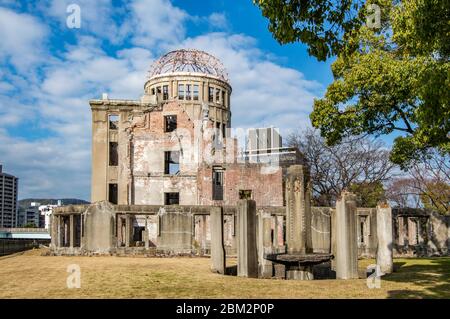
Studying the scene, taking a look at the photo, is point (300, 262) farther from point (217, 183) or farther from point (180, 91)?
point (180, 91)

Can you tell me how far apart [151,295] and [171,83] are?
35037 millimetres

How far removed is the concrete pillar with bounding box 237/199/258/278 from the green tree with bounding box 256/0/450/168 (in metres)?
5.20

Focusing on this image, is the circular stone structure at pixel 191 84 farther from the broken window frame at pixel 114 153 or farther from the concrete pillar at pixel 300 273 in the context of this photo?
the concrete pillar at pixel 300 273

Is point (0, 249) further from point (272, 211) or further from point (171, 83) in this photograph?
point (171, 83)

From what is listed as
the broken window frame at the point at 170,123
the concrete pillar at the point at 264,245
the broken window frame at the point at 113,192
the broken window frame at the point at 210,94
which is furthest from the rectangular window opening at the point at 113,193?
the concrete pillar at the point at 264,245

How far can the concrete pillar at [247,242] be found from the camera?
42.6 ft

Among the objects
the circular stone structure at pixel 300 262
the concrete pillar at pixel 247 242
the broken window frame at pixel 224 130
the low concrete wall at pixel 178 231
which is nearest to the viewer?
the circular stone structure at pixel 300 262

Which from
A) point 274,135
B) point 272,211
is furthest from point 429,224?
point 274,135

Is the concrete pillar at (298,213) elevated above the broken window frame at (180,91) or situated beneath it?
situated beneath

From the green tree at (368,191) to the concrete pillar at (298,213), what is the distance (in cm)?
2336

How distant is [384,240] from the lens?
14305mm

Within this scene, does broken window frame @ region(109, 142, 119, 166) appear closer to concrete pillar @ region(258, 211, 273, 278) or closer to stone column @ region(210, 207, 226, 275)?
concrete pillar @ region(258, 211, 273, 278)

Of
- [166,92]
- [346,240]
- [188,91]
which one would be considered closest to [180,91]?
[188,91]

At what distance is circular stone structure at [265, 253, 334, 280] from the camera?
12133 mm
